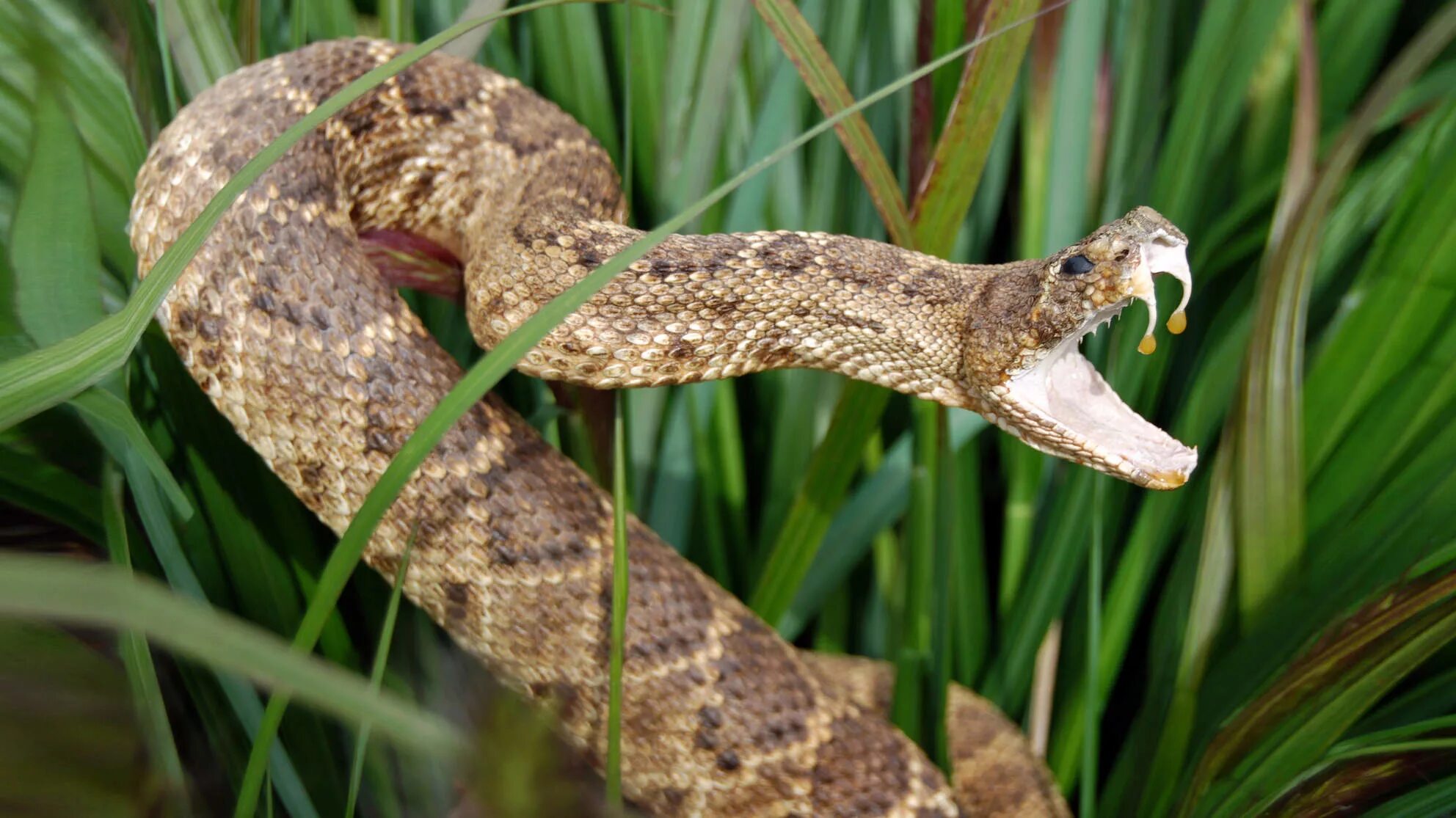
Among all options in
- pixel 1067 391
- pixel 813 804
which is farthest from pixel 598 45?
pixel 813 804

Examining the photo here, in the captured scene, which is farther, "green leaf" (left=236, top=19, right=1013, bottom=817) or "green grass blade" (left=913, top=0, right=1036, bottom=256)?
"green grass blade" (left=913, top=0, right=1036, bottom=256)

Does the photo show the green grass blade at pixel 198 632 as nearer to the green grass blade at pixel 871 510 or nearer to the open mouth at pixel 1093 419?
the open mouth at pixel 1093 419

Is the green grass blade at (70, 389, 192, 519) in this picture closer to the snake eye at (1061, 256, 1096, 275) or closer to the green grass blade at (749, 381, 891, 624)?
the green grass blade at (749, 381, 891, 624)

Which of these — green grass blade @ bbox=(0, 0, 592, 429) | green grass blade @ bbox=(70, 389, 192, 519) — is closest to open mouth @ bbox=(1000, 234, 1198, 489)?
green grass blade @ bbox=(0, 0, 592, 429)

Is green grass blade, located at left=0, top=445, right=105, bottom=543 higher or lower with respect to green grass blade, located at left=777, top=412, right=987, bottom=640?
lower

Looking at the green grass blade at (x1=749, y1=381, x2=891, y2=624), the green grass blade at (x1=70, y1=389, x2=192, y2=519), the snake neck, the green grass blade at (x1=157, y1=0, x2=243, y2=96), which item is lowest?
the green grass blade at (x1=70, y1=389, x2=192, y2=519)

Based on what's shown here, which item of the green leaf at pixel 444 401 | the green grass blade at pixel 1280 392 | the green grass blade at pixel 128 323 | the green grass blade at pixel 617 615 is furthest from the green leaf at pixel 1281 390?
the green grass blade at pixel 128 323

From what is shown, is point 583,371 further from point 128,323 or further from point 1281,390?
point 1281,390
